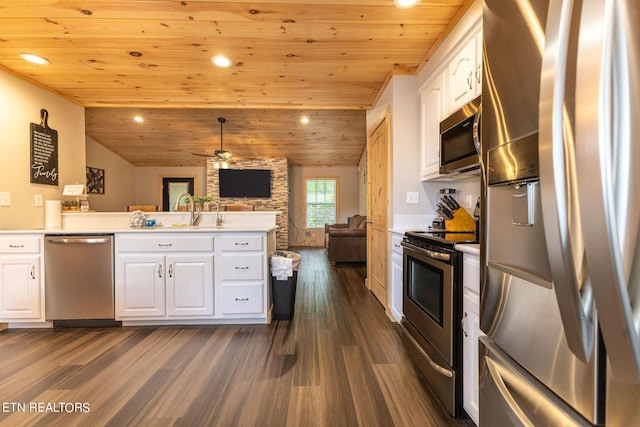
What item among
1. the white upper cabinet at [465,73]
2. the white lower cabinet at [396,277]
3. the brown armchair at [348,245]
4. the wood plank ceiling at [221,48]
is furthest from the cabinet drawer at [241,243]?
the brown armchair at [348,245]

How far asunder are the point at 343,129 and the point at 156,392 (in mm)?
5446

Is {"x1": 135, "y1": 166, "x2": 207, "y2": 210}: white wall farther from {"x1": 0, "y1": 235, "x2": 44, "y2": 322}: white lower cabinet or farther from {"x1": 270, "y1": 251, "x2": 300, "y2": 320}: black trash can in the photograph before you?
{"x1": 270, "y1": 251, "x2": 300, "y2": 320}: black trash can

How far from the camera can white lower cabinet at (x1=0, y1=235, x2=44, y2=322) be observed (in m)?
2.50

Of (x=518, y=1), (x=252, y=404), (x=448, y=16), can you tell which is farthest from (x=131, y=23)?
(x=252, y=404)

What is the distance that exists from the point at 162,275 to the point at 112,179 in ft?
20.1

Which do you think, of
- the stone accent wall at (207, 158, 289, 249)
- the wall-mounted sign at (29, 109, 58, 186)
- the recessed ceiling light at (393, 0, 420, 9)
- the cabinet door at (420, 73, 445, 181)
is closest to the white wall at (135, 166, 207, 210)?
the stone accent wall at (207, 158, 289, 249)

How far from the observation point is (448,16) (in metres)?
1.99

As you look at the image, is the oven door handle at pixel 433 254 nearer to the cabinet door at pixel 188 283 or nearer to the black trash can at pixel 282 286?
the black trash can at pixel 282 286

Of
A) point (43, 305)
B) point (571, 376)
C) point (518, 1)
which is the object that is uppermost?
point (518, 1)

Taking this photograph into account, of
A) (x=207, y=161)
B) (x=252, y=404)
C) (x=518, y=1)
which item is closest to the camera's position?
(x=518, y=1)

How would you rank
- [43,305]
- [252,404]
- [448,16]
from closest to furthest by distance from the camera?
[252,404] < [448,16] < [43,305]

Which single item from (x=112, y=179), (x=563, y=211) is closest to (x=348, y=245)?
(x=563, y=211)

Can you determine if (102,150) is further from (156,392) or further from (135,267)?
(156,392)

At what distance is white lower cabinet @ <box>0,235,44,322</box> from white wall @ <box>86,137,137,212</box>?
15.7ft
